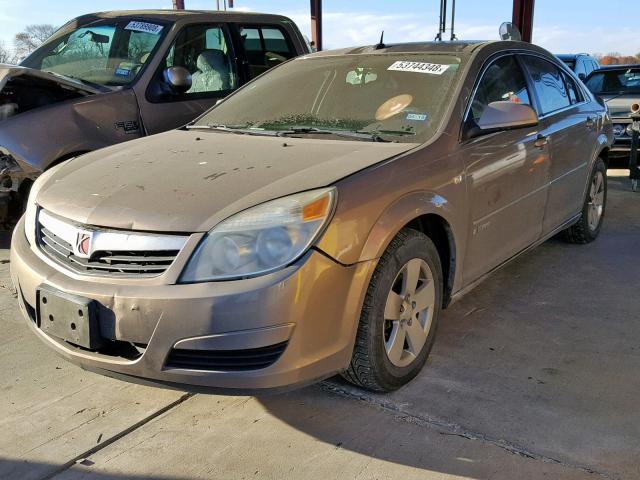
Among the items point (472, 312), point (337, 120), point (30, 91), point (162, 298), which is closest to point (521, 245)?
point (472, 312)

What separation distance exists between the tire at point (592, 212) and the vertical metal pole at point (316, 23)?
1406cm

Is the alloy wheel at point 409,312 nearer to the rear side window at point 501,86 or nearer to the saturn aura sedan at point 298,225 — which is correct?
the saturn aura sedan at point 298,225

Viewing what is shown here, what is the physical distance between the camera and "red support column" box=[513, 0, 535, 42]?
537 inches

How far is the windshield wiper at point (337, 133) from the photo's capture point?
10.3 feet

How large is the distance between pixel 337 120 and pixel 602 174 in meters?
2.93

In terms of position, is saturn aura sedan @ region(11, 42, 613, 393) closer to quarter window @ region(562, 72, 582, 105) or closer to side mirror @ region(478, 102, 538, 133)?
side mirror @ region(478, 102, 538, 133)

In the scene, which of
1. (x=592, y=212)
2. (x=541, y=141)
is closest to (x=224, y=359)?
(x=541, y=141)

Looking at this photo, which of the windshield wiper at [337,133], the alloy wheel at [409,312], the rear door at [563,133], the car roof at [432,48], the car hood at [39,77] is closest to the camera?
the alloy wheel at [409,312]

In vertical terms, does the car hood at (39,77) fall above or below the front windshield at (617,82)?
above

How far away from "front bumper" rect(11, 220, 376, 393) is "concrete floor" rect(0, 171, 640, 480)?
0.32 metres

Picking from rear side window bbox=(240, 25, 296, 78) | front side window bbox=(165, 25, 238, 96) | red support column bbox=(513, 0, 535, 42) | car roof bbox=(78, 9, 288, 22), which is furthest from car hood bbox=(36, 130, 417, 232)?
red support column bbox=(513, 0, 535, 42)

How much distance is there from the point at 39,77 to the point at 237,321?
3392mm

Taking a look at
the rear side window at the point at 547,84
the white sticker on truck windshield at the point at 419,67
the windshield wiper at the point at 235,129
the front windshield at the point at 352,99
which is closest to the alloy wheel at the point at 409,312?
the front windshield at the point at 352,99

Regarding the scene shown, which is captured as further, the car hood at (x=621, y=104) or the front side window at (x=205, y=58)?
the car hood at (x=621, y=104)
